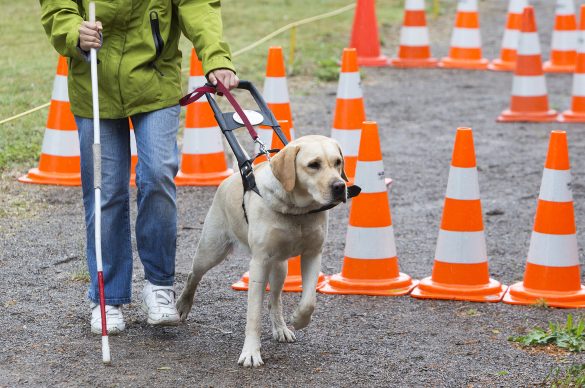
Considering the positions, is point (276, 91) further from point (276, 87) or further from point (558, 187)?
point (558, 187)

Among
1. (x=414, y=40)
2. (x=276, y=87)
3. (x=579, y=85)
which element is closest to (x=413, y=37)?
(x=414, y=40)

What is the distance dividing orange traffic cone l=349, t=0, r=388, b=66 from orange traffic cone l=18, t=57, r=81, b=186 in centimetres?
595

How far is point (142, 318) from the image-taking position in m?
5.59

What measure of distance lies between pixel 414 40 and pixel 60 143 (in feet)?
21.4

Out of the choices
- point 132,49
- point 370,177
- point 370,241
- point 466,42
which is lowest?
point 370,241

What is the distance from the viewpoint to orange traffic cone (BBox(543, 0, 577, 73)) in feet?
44.3

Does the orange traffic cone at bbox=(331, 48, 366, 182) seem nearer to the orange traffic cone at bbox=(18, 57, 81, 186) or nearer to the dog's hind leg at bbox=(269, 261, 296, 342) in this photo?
the orange traffic cone at bbox=(18, 57, 81, 186)

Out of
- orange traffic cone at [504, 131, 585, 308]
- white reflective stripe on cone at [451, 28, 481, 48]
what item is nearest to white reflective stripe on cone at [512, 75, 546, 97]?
white reflective stripe on cone at [451, 28, 481, 48]

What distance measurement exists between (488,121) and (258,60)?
3.21 meters

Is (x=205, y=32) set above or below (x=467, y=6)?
above

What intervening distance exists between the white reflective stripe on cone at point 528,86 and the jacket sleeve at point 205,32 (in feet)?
21.1

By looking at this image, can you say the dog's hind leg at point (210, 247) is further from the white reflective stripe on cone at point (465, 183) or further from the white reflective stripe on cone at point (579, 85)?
the white reflective stripe on cone at point (579, 85)

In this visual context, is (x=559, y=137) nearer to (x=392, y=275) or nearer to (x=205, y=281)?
(x=392, y=275)

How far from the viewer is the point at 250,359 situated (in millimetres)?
4926
